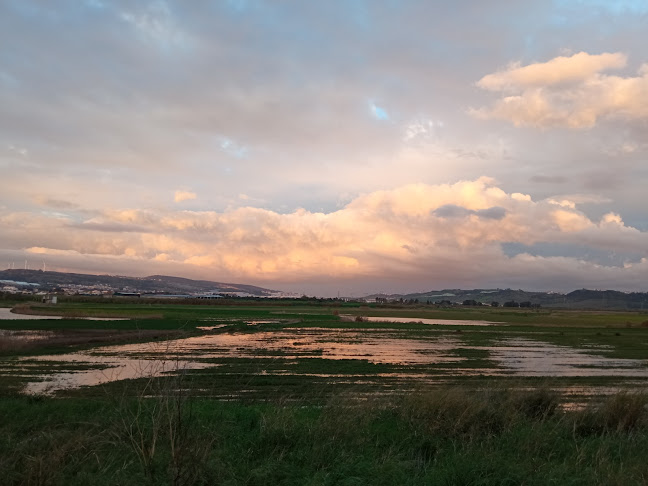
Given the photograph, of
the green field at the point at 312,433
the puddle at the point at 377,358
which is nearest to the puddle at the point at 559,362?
the puddle at the point at 377,358

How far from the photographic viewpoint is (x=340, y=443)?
878cm

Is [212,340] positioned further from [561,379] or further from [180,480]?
[180,480]

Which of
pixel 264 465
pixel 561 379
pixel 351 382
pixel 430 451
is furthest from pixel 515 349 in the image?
pixel 264 465

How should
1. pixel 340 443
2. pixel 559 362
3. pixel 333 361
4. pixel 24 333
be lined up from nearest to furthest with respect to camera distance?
pixel 340 443
pixel 333 361
pixel 559 362
pixel 24 333

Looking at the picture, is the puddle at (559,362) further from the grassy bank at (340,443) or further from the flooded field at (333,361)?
the grassy bank at (340,443)

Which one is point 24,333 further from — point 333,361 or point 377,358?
point 377,358

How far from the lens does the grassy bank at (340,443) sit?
673 cm

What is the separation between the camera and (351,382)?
22.2m

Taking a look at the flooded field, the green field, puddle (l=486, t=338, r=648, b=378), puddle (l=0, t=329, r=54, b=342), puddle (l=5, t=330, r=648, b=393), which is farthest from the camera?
puddle (l=0, t=329, r=54, b=342)

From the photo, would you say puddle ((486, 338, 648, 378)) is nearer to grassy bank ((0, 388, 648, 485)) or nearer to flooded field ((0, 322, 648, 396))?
flooded field ((0, 322, 648, 396))

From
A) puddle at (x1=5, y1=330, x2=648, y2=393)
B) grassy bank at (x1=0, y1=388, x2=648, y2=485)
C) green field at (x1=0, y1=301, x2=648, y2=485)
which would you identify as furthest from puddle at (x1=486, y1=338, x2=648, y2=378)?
grassy bank at (x1=0, y1=388, x2=648, y2=485)

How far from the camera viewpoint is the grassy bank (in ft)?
22.1

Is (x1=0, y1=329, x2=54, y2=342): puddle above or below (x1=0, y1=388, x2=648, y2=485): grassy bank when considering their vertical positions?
below

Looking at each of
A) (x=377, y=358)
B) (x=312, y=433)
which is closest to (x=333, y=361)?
(x=377, y=358)
